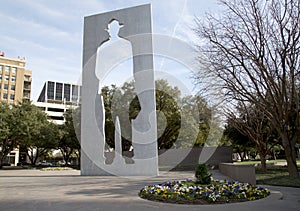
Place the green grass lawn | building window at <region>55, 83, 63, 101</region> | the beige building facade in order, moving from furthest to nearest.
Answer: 1. building window at <region>55, 83, 63, 101</region>
2. the beige building facade
3. the green grass lawn

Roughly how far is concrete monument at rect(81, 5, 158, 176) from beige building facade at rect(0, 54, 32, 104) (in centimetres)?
4786

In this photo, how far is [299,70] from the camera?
13.8 meters

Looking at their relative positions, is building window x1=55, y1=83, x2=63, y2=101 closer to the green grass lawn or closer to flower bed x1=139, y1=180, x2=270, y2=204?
the green grass lawn

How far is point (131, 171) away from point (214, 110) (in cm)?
719

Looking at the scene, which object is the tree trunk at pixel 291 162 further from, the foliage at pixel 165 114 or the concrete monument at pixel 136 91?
the foliage at pixel 165 114

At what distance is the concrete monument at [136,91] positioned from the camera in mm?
17469

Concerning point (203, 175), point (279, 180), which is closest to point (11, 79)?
point (279, 180)

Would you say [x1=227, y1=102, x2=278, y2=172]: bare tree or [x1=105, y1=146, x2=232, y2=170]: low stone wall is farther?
[x1=105, y1=146, x2=232, y2=170]: low stone wall

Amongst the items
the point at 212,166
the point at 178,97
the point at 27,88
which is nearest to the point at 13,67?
the point at 27,88

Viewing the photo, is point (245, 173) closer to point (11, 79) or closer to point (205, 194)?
point (205, 194)

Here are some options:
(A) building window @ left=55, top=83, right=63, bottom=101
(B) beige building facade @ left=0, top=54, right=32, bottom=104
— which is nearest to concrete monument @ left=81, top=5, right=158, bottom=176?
(B) beige building facade @ left=0, top=54, right=32, bottom=104

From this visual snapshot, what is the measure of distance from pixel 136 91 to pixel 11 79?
182 ft

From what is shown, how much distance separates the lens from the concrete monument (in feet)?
57.3

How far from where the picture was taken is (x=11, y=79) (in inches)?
2502
